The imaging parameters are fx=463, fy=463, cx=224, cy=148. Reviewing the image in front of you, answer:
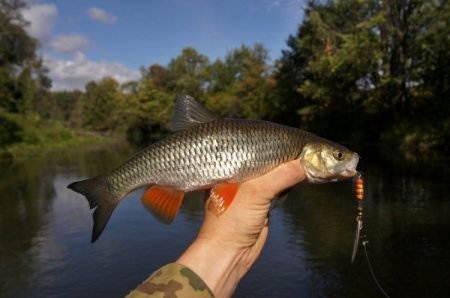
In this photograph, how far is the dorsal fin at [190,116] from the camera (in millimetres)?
3844

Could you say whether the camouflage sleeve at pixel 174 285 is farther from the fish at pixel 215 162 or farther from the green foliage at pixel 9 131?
the green foliage at pixel 9 131

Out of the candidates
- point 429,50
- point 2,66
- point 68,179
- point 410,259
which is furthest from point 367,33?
point 2,66

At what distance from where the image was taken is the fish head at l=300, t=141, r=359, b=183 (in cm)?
369

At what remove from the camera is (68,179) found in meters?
23.7

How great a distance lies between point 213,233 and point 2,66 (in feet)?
214

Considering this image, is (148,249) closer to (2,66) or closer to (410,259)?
(410,259)

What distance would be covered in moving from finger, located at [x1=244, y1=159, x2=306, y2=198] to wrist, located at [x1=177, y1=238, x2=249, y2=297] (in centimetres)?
51

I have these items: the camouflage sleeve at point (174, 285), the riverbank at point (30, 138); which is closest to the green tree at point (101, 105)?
the riverbank at point (30, 138)

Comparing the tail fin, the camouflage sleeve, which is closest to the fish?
the tail fin

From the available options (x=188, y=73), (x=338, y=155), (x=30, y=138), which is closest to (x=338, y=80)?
(x=30, y=138)

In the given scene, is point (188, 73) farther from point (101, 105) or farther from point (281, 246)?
point (281, 246)

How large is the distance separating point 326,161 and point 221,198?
89 cm

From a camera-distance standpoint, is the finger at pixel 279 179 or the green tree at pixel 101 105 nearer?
the finger at pixel 279 179

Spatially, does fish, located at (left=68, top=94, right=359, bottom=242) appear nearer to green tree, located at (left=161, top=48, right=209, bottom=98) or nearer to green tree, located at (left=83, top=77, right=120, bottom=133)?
green tree, located at (left=161, top=48, right=209, bottom=98)
